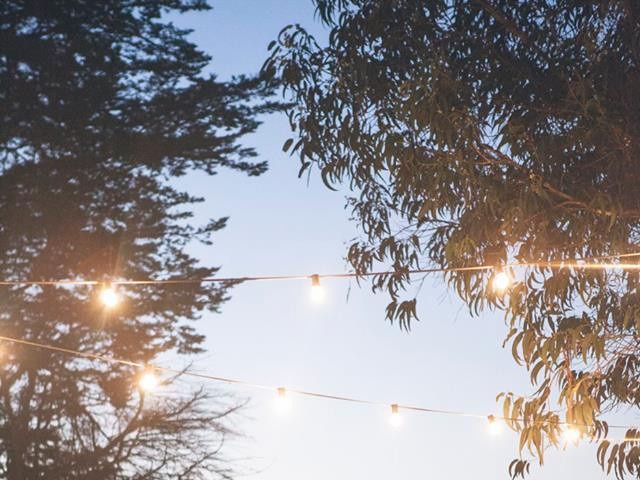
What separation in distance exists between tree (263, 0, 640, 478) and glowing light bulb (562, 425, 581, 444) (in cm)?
3

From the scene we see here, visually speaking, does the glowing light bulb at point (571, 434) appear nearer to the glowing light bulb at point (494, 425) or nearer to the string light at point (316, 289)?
the string light at point (316, 289)

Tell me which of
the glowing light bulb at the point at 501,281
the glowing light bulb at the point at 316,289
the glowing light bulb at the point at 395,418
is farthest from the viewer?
the glowing light bulb at the point at 395,418

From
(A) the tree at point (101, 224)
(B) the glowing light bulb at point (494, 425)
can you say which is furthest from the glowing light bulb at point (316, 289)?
(A) the tree at point (101, 224)

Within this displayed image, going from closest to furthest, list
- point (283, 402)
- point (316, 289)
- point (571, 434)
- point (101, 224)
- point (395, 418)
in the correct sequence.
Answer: point (571, 434), point (316, 289), point (283, 402), point (395, 418), point (101, 224)

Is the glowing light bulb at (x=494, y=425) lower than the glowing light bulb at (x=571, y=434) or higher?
lower

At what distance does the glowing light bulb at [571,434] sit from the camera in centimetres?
339

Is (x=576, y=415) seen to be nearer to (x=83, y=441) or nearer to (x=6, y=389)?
(x=83, y=441)

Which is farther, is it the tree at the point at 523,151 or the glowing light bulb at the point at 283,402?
the glowing light bulb at the point at 283,402

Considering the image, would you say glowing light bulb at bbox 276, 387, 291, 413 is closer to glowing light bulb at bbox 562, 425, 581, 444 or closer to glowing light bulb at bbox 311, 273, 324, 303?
glowing light bulb at bbox 311, 273, 324, 303

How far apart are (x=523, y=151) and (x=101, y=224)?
6.05m

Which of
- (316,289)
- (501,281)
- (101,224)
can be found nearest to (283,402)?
(316,289)

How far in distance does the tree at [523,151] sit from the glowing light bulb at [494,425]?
5.18ft

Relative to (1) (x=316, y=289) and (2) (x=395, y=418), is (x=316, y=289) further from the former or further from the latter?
(2) (x=395, y=418)

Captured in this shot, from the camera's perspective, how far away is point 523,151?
11.7ft
